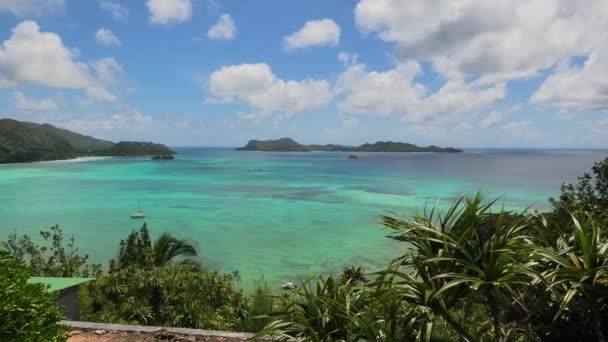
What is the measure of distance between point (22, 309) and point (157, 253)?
11.2 metres

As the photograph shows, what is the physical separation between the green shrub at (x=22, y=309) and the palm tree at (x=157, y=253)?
402 inches

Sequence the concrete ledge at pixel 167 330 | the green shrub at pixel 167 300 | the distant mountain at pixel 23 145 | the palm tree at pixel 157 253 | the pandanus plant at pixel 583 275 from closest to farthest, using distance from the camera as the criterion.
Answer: the pandanus plant at pixel 583 275 < the concrete ledge at pixel 167 330 < the green shrub at pixel 167 300 < the palm tree at pixel 157 253 < the distant mountain at pixel 23 145

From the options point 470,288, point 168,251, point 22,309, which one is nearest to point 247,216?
point 168,251

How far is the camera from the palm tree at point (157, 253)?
13516 mm

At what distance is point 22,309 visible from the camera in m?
2.86

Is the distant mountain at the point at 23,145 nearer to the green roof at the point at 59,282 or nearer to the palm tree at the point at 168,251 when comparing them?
the palm tree at the point at 168,251

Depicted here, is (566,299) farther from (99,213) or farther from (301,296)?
(99,213)

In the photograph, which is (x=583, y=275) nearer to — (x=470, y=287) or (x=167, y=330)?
(x=470, y=287)

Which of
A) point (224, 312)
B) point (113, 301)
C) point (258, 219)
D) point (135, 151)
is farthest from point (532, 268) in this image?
point (135, 151)

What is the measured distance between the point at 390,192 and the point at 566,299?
163ft

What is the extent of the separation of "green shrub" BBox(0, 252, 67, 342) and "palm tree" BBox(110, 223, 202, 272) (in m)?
10.2

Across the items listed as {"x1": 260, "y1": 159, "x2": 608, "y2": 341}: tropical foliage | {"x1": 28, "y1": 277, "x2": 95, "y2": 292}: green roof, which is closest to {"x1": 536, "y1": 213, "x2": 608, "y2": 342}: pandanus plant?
{"x1": 260, "y1": 159, "x2": 608, "y2": 341}: tropical foliage

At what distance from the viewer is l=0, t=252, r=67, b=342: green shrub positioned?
2.77 metres

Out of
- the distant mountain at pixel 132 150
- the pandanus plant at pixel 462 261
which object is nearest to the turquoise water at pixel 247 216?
the pandanus plant at pixel 462 261
